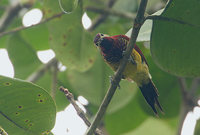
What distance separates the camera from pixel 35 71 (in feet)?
7.83

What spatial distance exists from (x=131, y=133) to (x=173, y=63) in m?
1.00

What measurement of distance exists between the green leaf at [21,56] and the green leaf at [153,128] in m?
0.75

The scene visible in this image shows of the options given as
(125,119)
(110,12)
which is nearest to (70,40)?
(110,12)

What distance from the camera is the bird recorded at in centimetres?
186

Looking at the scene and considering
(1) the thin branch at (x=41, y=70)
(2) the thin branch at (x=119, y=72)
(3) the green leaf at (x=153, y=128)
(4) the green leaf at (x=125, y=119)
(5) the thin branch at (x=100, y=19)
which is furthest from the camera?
(5) the thin branch at (x=100, y=19)

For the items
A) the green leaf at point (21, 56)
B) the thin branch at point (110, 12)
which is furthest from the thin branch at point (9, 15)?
the thin branch at point (110, 12)

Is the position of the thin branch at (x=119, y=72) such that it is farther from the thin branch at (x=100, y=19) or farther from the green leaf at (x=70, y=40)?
the thin branch at (x=100, y=19)

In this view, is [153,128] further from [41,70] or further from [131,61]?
[41,70]

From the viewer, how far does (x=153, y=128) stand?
2027mm

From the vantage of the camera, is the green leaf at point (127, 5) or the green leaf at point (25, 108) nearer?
the green leaf at point (25, 108)

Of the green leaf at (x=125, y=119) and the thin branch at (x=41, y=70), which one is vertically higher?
the thin branch at (x=41, y=70)

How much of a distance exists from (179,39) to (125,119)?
1.10 m

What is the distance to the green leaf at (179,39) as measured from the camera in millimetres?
1074

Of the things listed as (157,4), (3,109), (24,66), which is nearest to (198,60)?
(3,109)
